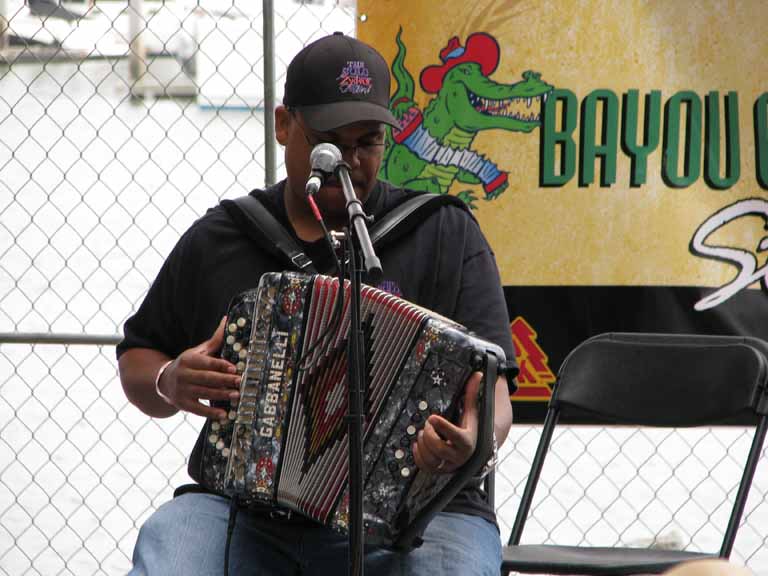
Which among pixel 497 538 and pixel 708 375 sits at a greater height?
pixel 708 375

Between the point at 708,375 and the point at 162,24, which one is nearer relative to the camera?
the point at 708,375

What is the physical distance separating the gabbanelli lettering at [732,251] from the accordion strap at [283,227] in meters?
1.12

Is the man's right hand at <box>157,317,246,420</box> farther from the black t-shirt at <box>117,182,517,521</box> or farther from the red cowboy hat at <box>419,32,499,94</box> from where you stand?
the red cowboy hat at <box>419,32,499,94</box>

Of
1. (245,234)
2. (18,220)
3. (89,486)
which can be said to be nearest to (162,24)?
(18,220)

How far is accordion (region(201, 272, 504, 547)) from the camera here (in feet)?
6.64

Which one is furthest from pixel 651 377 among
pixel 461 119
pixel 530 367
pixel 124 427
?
pixel 124 427

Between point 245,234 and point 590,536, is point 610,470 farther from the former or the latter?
point 245,234

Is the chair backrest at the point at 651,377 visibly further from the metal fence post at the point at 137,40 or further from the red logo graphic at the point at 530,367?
the metal fence post at the point at 137,40

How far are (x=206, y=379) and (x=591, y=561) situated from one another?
1.06 m

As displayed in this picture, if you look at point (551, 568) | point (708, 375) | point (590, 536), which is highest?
point (708, 375)

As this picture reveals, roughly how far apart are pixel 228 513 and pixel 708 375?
1313mm

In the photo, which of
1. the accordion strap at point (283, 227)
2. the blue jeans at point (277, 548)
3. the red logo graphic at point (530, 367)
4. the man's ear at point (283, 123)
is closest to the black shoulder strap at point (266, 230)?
the accordion strap at point (283, 227)

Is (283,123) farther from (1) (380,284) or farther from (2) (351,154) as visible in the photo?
(1) (380,284)

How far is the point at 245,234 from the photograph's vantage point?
99.9 inches
